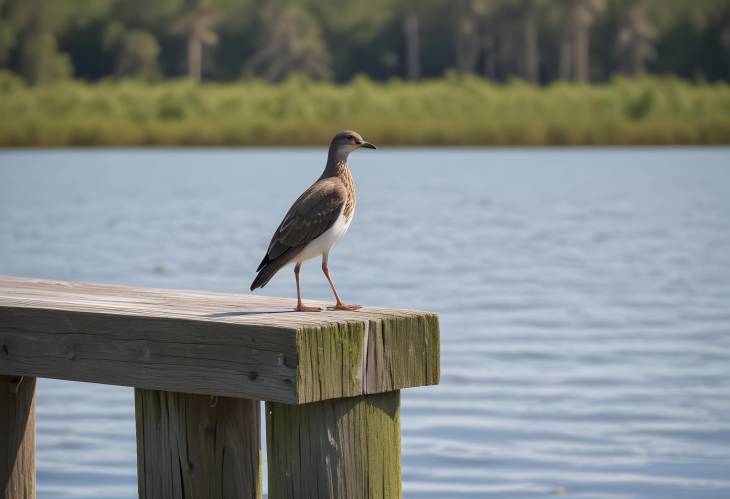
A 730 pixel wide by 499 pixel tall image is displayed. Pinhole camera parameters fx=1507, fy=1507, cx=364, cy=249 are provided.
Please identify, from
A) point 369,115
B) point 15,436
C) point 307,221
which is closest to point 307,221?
point 307,221

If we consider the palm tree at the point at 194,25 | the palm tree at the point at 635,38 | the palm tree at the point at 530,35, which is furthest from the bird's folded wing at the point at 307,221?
the palm tree at the point at 635,38

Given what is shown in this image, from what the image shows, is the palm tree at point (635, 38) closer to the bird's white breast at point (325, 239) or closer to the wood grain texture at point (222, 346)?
the bird's white breast at point (325, 239)

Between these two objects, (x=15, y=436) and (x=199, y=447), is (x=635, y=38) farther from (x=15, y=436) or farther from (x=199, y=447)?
(x=199, y=447)

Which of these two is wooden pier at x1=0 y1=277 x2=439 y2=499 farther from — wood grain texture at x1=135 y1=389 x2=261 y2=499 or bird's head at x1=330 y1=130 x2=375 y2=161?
bird's head at x1=330 y1=130 x2=375 y2=161

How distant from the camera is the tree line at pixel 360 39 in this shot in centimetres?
8006

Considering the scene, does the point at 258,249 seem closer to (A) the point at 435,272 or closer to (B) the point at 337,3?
(A) the point at 435,272

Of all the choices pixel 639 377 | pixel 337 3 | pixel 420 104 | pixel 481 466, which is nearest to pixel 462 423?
pixel 481 466

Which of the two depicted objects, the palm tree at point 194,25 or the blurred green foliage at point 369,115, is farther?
the palm tree at point 194,25

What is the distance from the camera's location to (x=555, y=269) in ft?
61.0

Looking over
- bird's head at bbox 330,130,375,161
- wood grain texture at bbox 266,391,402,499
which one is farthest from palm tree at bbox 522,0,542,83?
wood grain texture at bbox 266,391,402,499

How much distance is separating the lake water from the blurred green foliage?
9.93m

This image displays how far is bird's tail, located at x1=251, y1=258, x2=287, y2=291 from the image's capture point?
514 centimetres

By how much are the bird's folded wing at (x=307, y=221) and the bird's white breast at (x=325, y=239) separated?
13mm

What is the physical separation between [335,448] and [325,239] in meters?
1.11
